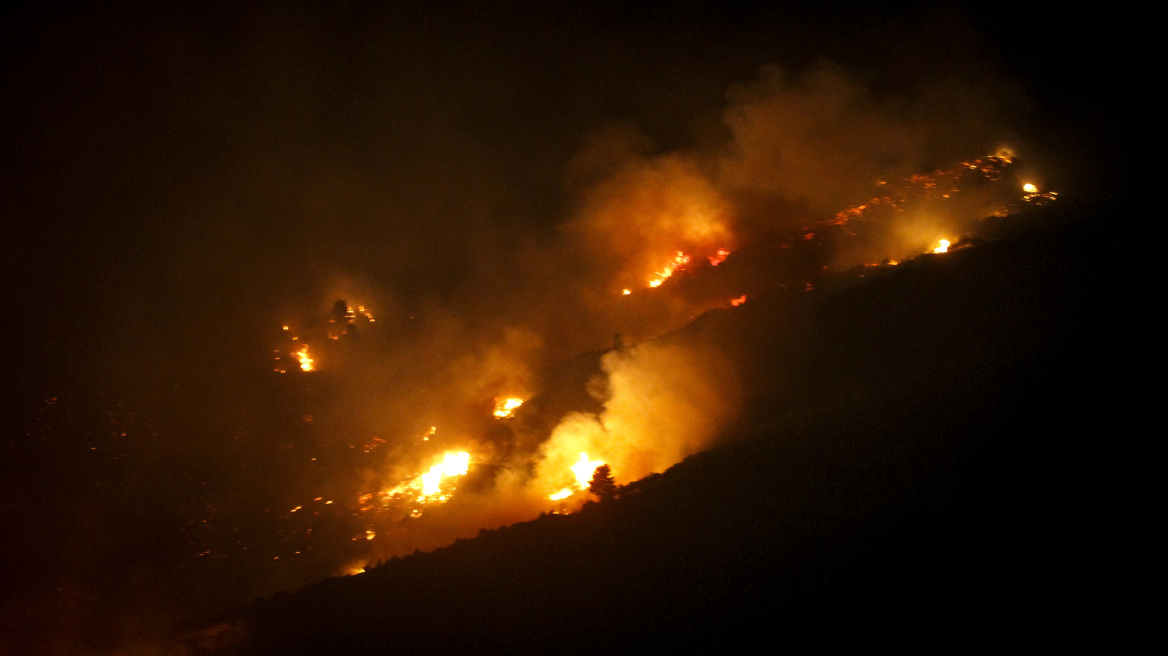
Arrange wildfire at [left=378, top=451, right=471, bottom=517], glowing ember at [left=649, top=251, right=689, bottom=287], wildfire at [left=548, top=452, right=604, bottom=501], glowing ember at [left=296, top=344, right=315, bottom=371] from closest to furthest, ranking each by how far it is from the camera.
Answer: wildfire at [left=548, top=452, right=604, bottom=501] < wildfire at [left=378, top=451, right=471, bottom=517] < glowing ember at [left=649, top=251, right=689, bottom=287] < glowing ember at [left=296, top=344, right=315, bottom=371]

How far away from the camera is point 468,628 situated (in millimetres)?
8180

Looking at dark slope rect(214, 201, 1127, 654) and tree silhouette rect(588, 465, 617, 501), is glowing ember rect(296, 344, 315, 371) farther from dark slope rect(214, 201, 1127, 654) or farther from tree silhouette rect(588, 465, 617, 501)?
tree silhouette rect(588, 465, 617, 501)

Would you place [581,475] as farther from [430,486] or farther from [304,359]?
[304,359]

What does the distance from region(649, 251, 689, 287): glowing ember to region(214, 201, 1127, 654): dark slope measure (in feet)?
33.5

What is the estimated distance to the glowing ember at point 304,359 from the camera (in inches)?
899

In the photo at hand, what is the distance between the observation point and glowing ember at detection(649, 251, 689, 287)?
21800 millimetres

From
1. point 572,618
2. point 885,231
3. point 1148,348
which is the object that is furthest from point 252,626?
point 885,231

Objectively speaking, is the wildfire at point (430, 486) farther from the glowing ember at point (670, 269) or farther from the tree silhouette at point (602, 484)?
the glowing ember at point (670, 269)

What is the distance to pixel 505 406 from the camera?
17.8 m

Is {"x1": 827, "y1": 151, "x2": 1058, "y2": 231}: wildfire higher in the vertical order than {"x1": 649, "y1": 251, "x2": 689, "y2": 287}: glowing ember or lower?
lower

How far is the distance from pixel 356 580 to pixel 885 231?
1707cm

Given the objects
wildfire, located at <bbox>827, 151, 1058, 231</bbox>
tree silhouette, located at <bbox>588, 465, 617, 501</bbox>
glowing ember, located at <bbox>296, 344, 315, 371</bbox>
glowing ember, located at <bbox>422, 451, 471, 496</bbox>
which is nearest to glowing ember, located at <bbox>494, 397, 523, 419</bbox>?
glowing ember, located at <bbox>422, 451, 471, 496</bbox>

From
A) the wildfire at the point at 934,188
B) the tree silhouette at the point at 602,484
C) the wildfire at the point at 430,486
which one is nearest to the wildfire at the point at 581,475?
the tree silhouette at the point at 602,484

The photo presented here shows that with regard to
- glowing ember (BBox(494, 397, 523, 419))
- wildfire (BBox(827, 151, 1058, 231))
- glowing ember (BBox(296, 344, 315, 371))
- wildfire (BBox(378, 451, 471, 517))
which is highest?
glowing ember (BBox(296, 344, 315, 371))
